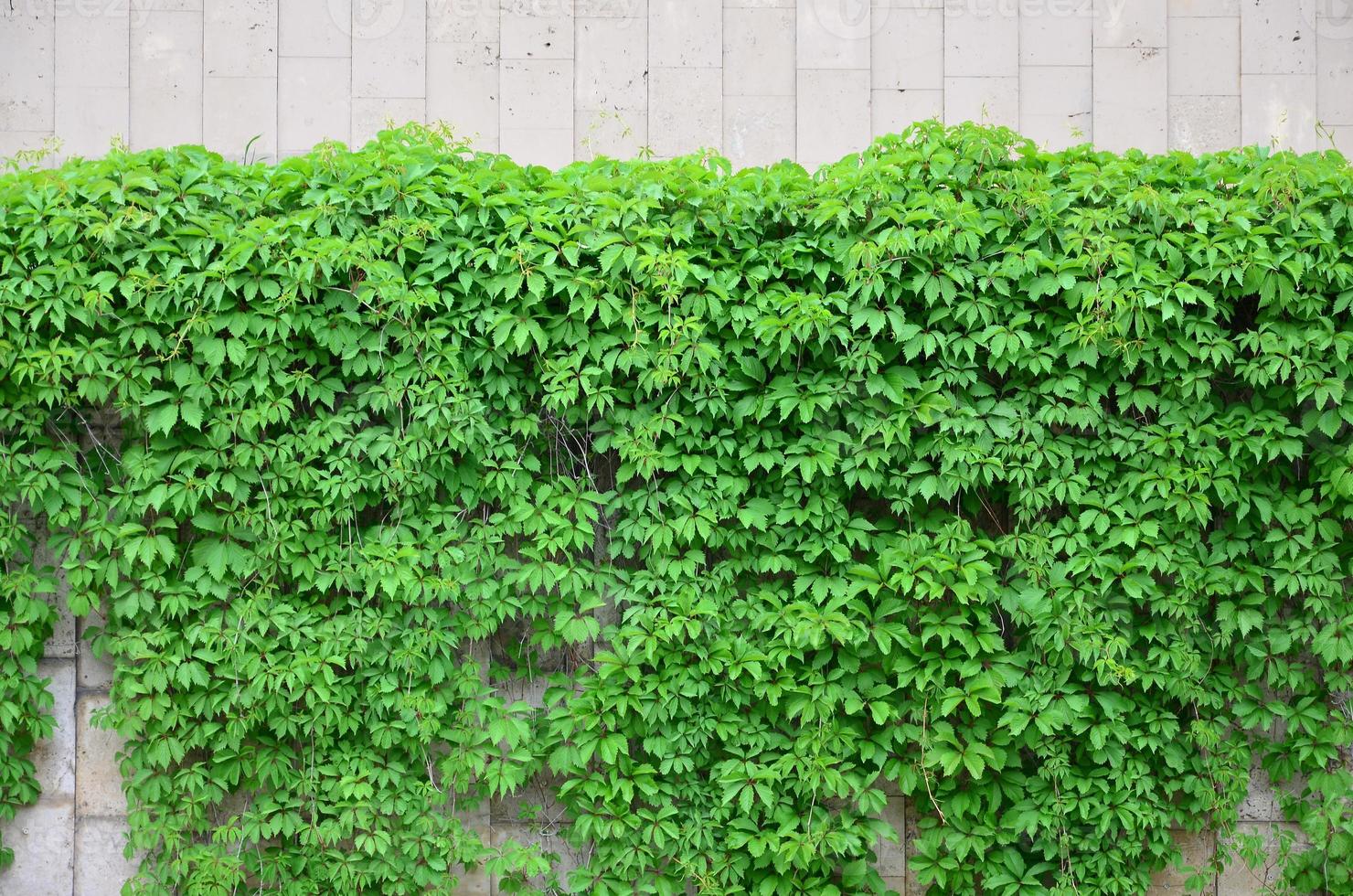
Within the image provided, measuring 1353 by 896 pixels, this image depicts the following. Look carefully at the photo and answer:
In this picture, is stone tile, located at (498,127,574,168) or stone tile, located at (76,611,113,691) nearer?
stone tile, located at (76,611,113,691)

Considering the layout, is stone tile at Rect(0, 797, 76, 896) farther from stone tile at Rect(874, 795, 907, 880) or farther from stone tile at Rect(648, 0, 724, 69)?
stone tile at Rect(648, 0, 724, 69)

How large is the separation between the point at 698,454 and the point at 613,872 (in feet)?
4.81

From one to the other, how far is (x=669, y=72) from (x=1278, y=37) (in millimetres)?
2449

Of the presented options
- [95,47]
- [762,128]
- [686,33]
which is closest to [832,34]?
[762,128]

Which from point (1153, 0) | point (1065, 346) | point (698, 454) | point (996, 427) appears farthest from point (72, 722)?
point (1153, 0)

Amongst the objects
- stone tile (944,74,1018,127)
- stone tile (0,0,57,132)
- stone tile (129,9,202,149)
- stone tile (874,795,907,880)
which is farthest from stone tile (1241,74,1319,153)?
stone tile (0,0,57,132)

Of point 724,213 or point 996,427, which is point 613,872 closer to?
point 996,427

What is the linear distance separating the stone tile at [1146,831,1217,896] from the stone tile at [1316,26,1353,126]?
2835mm

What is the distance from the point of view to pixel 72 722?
3.36 meters

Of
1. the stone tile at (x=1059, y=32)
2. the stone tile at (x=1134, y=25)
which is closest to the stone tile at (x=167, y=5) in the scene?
the stone tile at (x=1059, y=32)

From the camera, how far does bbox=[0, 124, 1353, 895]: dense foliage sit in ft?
10.1

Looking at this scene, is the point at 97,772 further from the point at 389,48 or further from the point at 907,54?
the point at 907,54

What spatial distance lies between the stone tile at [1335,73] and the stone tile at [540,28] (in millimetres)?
3001

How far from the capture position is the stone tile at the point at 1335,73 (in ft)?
11.9
